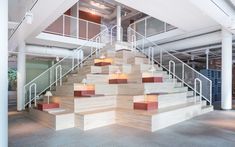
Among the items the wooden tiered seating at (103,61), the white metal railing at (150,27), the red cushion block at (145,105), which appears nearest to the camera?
the red cushion block at (145,105)

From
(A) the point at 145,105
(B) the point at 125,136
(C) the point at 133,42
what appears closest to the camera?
(B) the point at 125,136

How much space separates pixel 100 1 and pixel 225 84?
7.42 meters

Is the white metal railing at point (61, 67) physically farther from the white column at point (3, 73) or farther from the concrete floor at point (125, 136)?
the white column at point (3, 73)

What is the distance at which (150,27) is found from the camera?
996 cm

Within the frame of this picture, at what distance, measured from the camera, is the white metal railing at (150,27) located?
9.13m

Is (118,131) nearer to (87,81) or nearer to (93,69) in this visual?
(87,81)

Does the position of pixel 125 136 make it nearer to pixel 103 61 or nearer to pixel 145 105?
pixel 145 105

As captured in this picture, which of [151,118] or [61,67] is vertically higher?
[61,67]

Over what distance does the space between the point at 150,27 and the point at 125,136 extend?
7.10 metres

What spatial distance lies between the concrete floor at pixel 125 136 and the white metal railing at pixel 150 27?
5.30 meters

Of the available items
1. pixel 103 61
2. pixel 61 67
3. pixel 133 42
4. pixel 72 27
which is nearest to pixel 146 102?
pixel 103 61

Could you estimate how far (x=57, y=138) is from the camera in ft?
13.3

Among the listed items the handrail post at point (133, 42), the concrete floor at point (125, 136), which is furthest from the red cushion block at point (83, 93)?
the handrail post at point (133, 42)

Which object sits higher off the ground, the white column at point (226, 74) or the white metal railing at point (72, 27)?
the white metal railing at point (72, 27)
